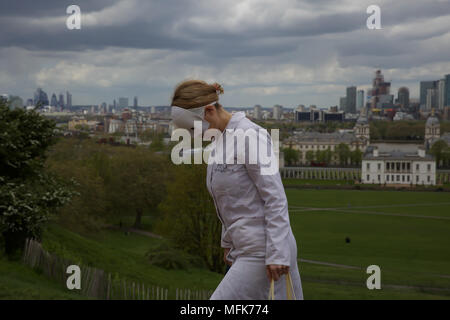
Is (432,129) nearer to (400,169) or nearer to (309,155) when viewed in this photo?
(309,155)

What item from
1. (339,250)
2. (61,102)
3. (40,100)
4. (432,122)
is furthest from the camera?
(432,122)

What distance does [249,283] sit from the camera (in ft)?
10.1

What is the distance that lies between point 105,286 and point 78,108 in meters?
137

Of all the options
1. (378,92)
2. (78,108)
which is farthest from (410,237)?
(378,92)

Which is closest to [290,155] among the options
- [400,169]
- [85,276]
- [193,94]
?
[400,169]

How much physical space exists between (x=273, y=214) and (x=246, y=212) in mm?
169

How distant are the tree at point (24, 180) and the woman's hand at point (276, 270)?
11762 millimetres

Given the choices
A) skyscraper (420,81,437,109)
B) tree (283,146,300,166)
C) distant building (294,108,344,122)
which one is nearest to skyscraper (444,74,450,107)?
skyscraper (420,81,437,109)

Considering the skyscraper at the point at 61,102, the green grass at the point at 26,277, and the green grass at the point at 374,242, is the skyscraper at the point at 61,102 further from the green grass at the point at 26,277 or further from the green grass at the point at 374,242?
the green grass at the point at 26,277

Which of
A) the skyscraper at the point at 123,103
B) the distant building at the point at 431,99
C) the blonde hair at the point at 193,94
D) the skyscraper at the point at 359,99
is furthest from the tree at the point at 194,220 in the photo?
the distant building at the point at 431,99

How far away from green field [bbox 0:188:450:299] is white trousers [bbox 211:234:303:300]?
Result: 18.2 feet
